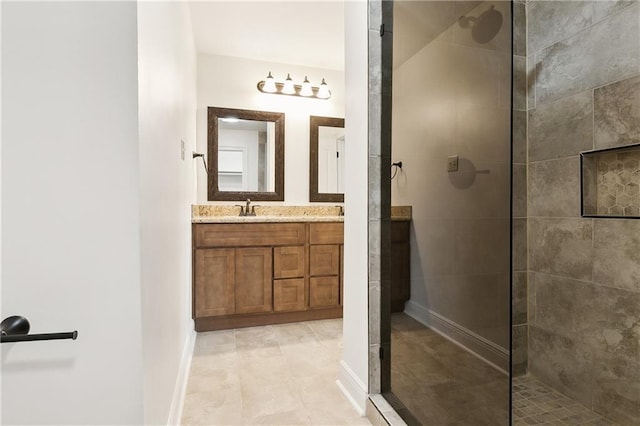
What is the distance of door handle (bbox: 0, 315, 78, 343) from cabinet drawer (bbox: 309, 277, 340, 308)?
86.0 inches

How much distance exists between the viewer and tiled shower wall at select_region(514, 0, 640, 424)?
4.78 feet

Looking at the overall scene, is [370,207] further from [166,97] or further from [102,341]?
[102,341]

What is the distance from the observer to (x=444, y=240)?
1.25 m

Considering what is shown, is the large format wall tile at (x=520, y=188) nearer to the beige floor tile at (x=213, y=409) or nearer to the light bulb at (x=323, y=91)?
the beige floor tile at (x=213, y=409)

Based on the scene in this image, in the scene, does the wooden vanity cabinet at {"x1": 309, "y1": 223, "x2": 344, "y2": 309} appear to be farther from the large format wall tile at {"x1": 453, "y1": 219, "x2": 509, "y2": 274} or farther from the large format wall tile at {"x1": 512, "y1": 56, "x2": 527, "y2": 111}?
the large format wall tile at {"x1": 453, "y1": 219, "x2": 509, "y2": 274}

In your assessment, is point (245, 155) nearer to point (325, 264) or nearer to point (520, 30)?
point (325, 264)

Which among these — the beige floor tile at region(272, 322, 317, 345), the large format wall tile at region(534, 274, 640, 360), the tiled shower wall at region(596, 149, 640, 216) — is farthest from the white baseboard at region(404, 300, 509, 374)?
the beige floor tile at region(272, 322, 317, 345)

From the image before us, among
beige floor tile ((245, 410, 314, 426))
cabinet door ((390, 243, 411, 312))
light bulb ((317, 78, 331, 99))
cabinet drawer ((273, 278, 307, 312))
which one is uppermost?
light bulb ((317, 78, 331, 99))

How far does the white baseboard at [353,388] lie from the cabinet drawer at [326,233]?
48.0 inches

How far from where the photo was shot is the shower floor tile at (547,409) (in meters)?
1.55

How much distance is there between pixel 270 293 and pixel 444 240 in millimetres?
1823

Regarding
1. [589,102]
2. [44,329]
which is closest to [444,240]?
[589,102]

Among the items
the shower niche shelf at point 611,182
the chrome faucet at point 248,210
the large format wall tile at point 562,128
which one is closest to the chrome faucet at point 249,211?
the chrome faucet at point 248,210

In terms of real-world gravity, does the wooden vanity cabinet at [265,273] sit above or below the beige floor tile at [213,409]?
above
